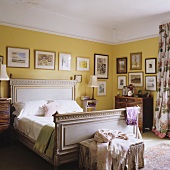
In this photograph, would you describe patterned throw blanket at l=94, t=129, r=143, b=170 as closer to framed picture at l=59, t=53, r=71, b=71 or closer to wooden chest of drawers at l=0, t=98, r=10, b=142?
wooden chest of drawers at l=0, t=98, r=10, b=142

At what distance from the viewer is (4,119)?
4.15 meters

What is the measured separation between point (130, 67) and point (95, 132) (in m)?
3.41

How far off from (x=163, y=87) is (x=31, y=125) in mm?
3364

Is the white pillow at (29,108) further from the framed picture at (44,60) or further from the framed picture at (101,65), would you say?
the framed picture at (101,65)

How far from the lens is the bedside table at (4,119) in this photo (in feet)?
13.5

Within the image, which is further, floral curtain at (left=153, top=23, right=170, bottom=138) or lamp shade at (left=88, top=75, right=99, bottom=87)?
lamp shade at (left=88, top=75, right=99, bottom=87)

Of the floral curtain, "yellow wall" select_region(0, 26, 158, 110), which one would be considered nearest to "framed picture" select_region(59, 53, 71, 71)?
"yellow wall" select_region(0, 26, 158, 110)

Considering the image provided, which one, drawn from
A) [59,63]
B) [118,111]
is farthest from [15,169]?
[59,63]

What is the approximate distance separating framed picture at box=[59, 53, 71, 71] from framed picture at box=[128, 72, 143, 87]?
192cm

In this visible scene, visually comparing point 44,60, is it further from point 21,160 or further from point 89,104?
point 21,160

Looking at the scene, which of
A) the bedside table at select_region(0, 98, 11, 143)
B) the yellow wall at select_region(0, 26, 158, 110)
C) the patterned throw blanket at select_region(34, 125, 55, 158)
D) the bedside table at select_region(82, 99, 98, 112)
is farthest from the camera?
the bedside table at select_region(82, 99, 98, 112)

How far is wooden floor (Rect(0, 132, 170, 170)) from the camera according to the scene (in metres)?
3.21

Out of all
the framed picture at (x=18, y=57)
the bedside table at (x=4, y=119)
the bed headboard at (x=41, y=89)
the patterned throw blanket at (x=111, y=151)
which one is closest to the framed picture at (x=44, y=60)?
the framed picture at (x=18, y=57)

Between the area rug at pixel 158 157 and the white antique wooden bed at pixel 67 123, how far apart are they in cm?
58
